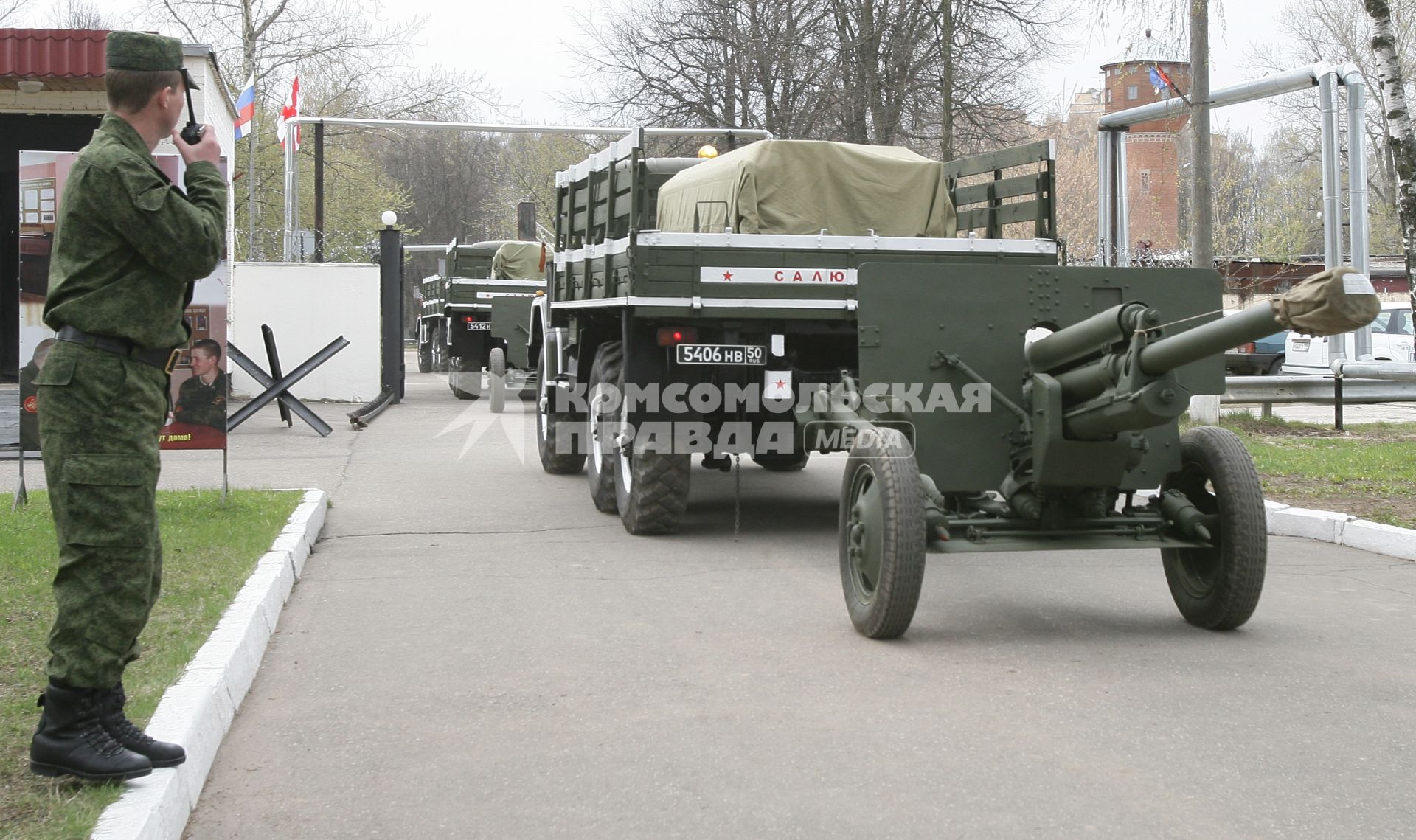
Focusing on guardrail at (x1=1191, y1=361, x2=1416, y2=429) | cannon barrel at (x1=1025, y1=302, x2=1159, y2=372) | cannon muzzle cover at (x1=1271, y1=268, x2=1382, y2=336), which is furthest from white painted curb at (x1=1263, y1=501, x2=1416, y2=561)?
guardrail at (x1=1191, y1=361, x2=1416, y2=429)

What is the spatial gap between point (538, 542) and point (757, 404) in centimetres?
165

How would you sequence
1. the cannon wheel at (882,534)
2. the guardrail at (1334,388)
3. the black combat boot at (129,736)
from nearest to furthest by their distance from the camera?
1. the black combat boot at (129,736)
2. the cannon wheel at (882,534)
3. the guardrail at (1334,388)

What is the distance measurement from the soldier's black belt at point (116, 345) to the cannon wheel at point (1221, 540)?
14.1 ft

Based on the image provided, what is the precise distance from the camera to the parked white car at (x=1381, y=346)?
86.5 feet

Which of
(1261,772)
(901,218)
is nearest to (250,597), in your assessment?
(1261,772)

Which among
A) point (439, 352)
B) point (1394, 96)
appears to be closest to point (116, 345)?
point (1394, 96)

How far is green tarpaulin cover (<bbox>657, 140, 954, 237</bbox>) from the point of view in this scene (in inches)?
346

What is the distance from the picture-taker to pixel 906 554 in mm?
5590

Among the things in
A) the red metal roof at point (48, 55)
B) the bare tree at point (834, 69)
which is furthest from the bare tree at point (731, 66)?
the red metal roof at point (48, 55)

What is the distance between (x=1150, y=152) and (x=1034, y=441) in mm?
81301

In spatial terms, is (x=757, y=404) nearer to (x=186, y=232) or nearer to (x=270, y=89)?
(x=186, y=232)

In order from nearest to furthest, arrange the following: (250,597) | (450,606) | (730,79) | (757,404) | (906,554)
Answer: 1. (906,554)
2. (250,597)
3. (450,606)
4. (757,404)
5. (730,79)

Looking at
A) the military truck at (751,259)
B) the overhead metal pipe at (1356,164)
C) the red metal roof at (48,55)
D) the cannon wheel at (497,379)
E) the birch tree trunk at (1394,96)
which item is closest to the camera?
the military truck at (751,259)

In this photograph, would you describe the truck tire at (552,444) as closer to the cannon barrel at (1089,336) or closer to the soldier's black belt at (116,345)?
the cannon barrel at (1089,336)
